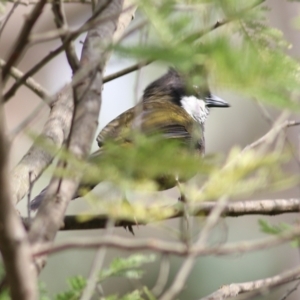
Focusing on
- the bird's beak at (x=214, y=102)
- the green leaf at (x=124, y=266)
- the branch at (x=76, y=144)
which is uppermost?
the bird's beak at (x=214, y=102)

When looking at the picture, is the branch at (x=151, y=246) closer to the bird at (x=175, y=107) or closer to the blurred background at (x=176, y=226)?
the bird at (x=175, y=107)

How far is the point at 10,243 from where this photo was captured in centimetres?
111

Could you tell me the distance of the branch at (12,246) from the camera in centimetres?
108

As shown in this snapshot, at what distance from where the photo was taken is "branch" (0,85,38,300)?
42.4 inches

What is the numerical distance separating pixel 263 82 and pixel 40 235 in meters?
0.56

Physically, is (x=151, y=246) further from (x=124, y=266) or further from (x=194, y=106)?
(x=194, y=106)

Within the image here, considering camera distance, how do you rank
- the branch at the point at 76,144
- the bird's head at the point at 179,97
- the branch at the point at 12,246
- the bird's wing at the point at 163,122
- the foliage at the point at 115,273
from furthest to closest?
1. the bird's head at the point at 179,97
2. the bird's wing at the point at 163,122
3. the foliage at the point at 115,273
4. the branch at the point at 76,144
5. the branch at the point at 12,246

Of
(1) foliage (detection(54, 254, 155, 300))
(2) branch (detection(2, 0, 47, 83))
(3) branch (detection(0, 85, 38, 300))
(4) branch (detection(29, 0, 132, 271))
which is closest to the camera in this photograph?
(3) branch (detection(0, 85, 38, 300))

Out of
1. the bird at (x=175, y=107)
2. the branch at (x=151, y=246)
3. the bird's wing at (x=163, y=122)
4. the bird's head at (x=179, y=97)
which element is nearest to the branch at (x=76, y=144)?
the branch at (x=151, y=246)

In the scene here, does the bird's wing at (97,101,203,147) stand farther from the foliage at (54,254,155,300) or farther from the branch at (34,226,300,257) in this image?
the branch at (34,226,300,257)

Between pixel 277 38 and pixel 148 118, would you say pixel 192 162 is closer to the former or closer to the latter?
pixel 277 38

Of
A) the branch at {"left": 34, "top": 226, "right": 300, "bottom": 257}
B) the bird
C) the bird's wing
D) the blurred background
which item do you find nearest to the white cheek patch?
the bird

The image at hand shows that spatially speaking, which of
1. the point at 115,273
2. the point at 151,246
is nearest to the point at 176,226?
the point at 115,273

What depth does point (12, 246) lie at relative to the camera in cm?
111
